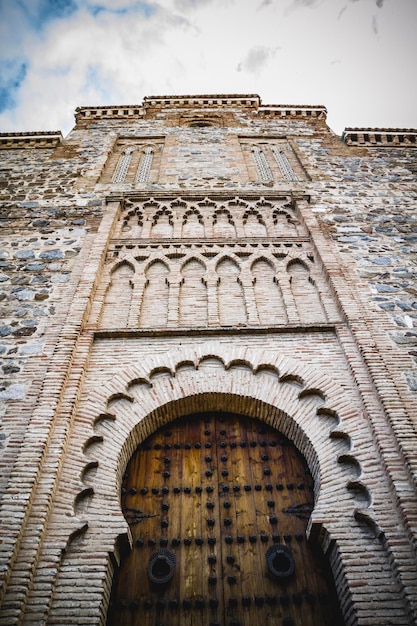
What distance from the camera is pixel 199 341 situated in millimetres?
4605

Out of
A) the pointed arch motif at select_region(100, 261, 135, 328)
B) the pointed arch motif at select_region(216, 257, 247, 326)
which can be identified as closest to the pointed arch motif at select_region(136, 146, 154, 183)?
the pointed arch motif at select_region(100, 261, 135, 328)

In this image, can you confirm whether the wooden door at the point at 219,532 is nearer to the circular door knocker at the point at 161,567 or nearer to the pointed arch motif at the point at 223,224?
the circular door knocker at the point at 161,567

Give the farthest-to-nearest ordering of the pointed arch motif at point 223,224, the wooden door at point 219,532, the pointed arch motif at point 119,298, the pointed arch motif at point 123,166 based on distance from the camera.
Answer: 1. the pointed arch motif at point 123,166
2. the pointed arch motif at point 223,224
3. the pointed arch motif at point 119,298
4. the wooden door at point 219,532

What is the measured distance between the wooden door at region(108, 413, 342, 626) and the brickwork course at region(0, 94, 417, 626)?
195 millimetres

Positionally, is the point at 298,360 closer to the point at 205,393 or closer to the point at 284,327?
the point at 284,327

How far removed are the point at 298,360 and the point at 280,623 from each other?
2341 mm

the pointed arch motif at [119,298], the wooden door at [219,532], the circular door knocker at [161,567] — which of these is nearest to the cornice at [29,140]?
the pointed arch motif at [119,298]

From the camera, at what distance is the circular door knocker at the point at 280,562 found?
3.24 metres

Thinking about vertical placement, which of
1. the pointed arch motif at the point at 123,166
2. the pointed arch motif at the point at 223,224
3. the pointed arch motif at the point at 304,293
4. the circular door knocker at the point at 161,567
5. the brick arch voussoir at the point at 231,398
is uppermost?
the pointed arch motif at the point at 123,166

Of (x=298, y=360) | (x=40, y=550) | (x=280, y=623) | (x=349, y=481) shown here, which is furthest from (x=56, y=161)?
(x=280, y=623)

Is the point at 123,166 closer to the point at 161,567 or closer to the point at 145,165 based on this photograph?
the point at 145,165

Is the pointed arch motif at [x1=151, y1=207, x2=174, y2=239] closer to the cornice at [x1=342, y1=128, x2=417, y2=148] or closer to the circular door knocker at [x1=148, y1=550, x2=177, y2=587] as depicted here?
the circular door knocker at [x1=148, y1=550, x2=177, y2=587]

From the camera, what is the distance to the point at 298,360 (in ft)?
14.4

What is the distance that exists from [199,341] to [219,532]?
6.45ft
